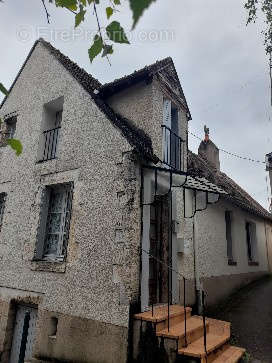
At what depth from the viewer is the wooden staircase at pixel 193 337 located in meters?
4.52

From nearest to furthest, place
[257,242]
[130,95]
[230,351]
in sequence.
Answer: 1. [230,351]
2. [130,95]
3. [257,242]

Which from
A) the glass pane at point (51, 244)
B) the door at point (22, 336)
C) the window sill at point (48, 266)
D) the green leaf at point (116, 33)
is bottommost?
the door at point (22, 336)

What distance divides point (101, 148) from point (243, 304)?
6515 millimetres

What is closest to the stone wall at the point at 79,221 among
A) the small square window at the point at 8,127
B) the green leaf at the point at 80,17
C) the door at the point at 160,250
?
the small square window at the point at 8,127

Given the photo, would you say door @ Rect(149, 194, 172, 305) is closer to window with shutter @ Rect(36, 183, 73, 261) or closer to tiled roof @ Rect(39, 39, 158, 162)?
tiled roof @ Rect(39, 39, 158, 162)

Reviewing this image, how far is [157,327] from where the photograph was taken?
15.7 ft

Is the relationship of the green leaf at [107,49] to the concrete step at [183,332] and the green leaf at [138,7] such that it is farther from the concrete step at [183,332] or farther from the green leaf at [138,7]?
the concrete step at [183,332]

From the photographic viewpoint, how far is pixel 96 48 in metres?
1.70

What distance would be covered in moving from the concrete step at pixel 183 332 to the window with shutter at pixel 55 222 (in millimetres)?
2744

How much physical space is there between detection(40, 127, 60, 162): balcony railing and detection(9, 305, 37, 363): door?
12.5 feet

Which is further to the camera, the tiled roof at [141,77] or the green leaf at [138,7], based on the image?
the tiled roof at [141,77]

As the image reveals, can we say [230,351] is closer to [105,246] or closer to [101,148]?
[105,246]

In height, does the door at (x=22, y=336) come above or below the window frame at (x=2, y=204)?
below

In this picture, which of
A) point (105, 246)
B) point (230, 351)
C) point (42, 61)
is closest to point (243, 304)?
point (230, 351)
